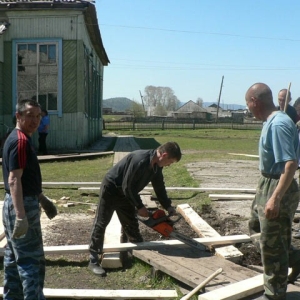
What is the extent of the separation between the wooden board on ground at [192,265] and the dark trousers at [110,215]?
15.4 inches

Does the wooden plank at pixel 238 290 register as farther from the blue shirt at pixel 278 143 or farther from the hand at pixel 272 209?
the blue shirt at pixel 278 143

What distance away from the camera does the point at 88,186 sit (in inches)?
454

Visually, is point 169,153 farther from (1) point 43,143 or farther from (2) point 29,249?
(1) point 43,143

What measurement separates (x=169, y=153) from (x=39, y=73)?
53.4 ft

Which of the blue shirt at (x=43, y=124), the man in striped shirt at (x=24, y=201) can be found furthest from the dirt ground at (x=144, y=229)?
the blue shirt at (x=43, y=124)

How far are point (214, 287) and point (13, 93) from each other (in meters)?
17.5

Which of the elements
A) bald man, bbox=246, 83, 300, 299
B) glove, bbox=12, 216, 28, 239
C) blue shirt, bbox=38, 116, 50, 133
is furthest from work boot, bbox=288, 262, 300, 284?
blue shirt, bbox=38, 116, 50, 133

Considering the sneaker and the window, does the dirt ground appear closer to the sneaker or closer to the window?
the sneaker

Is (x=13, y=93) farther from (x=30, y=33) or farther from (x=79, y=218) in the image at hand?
(x=79, y=218)

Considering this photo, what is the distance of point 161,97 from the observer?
504ft

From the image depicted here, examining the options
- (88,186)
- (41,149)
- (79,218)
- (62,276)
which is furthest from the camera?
(41,149)

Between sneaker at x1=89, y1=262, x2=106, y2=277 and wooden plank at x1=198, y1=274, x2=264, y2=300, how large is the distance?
61.0 inches

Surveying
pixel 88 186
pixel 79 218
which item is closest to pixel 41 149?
pixel 88 186

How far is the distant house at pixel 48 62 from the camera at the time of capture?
20453mm
